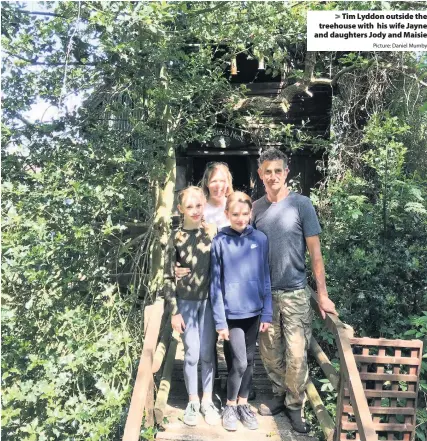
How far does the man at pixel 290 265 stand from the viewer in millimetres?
2857

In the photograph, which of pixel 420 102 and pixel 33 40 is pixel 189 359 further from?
pixel 420 102

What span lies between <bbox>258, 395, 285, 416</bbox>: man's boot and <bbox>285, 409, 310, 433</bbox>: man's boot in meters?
0.12

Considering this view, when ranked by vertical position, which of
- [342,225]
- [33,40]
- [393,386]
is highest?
[33,40]

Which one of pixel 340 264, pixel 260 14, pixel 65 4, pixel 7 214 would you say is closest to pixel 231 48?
pixel 260 14

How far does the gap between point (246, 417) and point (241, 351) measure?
51 centimetres

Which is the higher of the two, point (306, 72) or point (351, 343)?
point (306, 72)

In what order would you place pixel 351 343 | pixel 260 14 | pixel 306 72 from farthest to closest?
pixel 306 72 < pixel 260 14 < pixel 351 343

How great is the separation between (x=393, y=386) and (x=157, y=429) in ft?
5.53

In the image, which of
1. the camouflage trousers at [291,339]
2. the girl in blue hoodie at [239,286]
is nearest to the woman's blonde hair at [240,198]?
the girl in blue hoodie at [239,286]

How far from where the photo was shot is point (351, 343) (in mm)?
2818

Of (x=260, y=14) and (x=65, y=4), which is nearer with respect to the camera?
(x=65, y=4)

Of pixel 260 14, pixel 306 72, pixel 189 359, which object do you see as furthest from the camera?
pixel 306 72

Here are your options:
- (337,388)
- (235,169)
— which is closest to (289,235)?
(337,388)

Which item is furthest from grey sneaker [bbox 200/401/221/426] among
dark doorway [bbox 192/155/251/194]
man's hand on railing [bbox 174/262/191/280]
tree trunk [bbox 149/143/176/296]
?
dark doorway [bbox 192/155/251/194]
